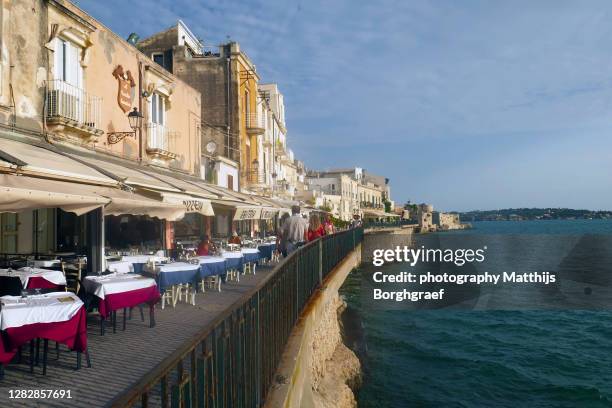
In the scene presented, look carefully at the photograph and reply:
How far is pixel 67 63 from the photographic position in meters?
12.0

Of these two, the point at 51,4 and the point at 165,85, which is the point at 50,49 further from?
the point at 165,85

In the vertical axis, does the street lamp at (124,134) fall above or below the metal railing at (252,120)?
below

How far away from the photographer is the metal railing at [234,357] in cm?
219

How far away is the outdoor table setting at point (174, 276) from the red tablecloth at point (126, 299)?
52.2 inches

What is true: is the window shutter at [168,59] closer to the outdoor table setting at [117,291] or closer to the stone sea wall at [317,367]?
the stone sea wall at [317,367]

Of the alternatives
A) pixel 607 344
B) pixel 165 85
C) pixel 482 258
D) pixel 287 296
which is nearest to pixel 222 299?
pixel 287 296

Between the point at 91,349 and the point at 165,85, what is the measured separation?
1321 centimetres

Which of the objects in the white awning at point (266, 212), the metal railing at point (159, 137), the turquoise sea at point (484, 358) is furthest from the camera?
the metal railing at point (159, 137)

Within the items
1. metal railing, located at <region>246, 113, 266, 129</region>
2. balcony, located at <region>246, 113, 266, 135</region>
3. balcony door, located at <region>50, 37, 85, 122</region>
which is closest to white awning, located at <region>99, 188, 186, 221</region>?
balcony door, located at <region>50, 37, 85, 122</region>

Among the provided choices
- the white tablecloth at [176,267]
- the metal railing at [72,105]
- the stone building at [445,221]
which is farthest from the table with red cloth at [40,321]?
the stone building at [445,221]

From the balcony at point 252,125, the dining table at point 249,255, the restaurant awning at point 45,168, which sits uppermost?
the balcony at point 252,125

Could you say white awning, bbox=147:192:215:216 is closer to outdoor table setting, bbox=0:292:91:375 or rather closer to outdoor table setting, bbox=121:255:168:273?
outdoor table setting, bbox=121:255:168:273

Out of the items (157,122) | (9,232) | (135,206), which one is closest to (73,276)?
(135,206)

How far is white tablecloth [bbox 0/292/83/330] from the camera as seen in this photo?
4.84 m
